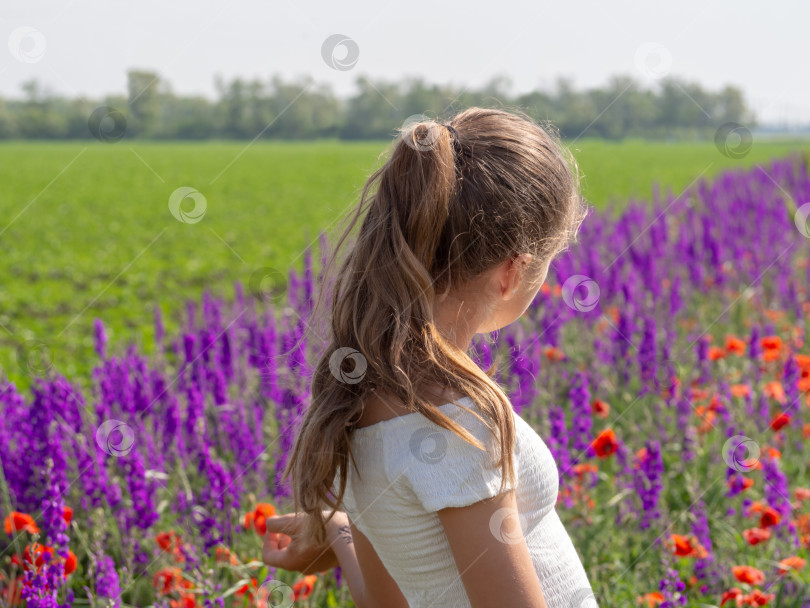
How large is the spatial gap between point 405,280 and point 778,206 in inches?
267

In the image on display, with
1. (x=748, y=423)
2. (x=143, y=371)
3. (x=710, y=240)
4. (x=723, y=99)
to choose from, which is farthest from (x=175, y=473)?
(x=723, y=99)

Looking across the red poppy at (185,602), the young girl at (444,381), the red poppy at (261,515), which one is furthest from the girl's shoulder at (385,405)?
the red poppy at (185,602)

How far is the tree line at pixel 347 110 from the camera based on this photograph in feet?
9.36

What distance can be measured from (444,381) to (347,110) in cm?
4715

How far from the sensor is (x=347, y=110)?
46812mm

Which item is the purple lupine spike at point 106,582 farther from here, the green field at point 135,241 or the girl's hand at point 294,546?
the green field at point 135,241

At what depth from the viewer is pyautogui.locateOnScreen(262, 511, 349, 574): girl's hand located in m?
1.61

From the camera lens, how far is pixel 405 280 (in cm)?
130

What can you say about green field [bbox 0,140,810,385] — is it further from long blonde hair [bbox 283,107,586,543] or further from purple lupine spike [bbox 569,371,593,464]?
purple lupine spike [bbox 569,371,593,464]

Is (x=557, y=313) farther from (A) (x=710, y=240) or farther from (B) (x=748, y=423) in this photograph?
(A) (x=710, y=240)

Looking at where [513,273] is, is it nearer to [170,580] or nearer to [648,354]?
[170,580]

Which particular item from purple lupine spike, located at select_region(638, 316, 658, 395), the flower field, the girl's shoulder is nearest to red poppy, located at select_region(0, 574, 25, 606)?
the flower field

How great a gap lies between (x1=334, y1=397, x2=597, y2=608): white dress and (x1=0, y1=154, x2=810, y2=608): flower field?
125 mm

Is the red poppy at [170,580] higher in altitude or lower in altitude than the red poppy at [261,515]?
lower
